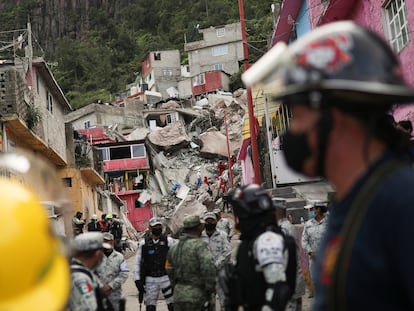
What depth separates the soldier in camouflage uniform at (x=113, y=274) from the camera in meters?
7.24

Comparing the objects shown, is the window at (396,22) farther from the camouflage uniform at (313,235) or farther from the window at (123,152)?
the window at (123,152)

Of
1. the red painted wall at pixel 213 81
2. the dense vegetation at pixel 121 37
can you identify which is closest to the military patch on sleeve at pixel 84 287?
the red painted wall at pixel 213 81

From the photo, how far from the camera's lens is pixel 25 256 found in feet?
5.58


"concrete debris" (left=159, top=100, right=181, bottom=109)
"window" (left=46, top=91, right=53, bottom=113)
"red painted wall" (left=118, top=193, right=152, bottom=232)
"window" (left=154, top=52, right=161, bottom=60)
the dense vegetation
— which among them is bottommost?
"red painted wall" (left=118, top=193, right=152, bottom=232)

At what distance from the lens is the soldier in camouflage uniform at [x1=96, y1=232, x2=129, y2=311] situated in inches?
285

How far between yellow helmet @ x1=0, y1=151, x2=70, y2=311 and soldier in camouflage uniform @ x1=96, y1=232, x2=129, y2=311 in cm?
535

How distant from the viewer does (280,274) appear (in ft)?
14.6

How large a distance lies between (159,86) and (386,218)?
77640 mm

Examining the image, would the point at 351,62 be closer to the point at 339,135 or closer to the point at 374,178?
the point at 339,135

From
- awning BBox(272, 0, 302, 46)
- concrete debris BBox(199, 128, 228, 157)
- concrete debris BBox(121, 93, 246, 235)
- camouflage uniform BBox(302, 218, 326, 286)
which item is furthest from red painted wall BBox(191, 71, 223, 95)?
camouflage uniform BBox(302, 218, 326, 286)

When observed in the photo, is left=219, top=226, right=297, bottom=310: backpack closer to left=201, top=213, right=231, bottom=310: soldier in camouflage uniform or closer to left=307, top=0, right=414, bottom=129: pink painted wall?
left=201, top=213, right=231, bottom=310: soldier in camouflage uniform

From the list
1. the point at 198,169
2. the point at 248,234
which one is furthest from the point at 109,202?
the point at 248,234

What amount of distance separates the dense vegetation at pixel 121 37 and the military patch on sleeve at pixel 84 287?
70026mm

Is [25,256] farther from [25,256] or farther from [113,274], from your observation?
[113,274]
